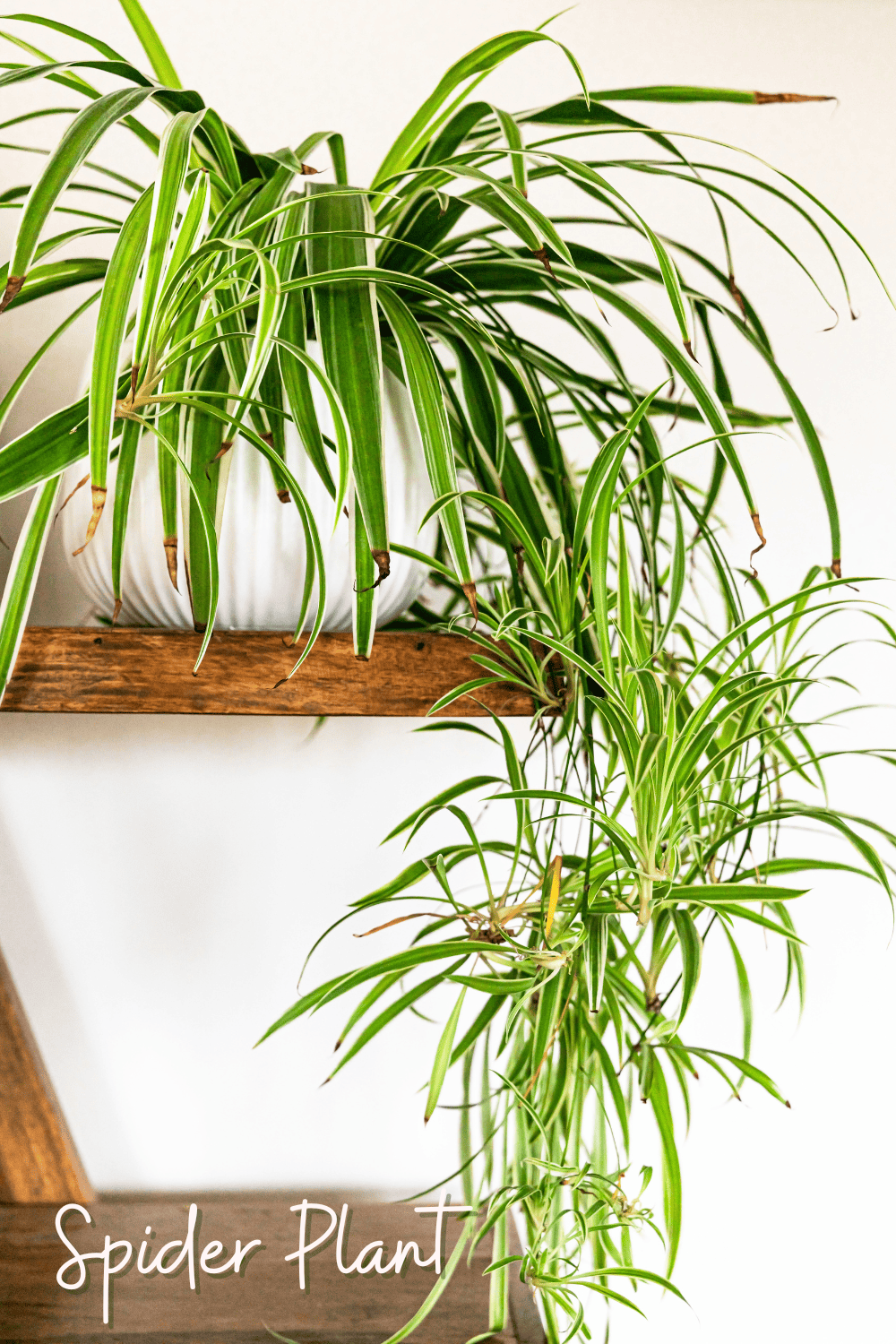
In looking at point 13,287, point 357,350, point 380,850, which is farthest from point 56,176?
point 380,850

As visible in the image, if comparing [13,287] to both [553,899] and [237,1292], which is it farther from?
[237,1292]

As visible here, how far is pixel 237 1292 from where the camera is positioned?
2.98ft

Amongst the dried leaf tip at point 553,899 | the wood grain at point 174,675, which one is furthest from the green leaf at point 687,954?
the wood grain at point 174,675

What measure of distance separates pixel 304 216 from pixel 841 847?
0.94 meters

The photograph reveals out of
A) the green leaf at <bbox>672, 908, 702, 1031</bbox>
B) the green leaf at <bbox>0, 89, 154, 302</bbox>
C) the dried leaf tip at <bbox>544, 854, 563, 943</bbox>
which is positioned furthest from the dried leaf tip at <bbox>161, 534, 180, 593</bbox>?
the green leaf at <bbox>672, 908, 702, 1031</bbox>

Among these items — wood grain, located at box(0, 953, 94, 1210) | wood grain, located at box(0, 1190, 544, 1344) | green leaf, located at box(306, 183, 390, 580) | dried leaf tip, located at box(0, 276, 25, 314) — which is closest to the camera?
dried leaf tip, located at box(0, 276, 25, 314)

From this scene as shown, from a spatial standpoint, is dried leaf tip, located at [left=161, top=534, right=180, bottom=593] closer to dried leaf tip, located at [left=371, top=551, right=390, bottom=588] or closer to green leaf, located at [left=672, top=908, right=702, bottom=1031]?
dried leaf tip, located at [left=371, top=551, right=390, bottom=588]

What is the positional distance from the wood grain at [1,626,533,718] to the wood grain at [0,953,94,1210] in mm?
482

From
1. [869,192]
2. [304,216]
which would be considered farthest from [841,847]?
[304,216]

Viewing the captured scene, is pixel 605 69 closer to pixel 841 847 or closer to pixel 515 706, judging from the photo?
pixel 515 706

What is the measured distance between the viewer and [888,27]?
1143mm

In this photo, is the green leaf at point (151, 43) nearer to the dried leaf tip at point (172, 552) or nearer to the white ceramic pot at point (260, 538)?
A: the white ceramic pot at point (260, 538)

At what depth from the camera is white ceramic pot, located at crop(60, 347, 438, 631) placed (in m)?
0.68

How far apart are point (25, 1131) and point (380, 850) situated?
494mm
